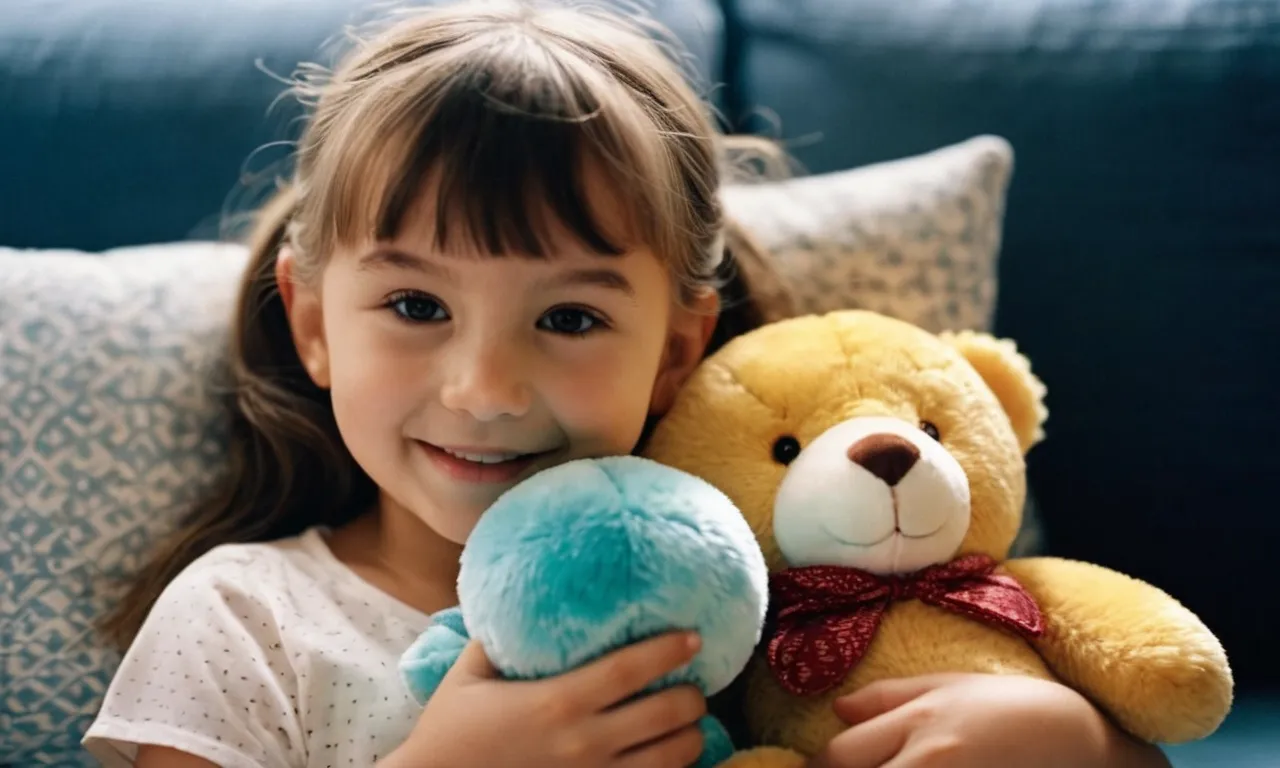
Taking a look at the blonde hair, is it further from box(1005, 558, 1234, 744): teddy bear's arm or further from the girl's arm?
box(1005, 558, 1234, 744): teddy bear's arm

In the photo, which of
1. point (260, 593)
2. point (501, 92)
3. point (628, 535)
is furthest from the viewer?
point (260, 593)

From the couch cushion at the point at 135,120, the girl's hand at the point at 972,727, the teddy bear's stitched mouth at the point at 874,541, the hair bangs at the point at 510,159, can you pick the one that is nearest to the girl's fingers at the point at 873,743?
the girl's hand at the point at 972,727

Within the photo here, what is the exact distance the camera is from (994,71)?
115 cm

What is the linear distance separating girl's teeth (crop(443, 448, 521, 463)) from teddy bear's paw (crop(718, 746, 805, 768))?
247 millimetres

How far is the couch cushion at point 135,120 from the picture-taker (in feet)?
3.58

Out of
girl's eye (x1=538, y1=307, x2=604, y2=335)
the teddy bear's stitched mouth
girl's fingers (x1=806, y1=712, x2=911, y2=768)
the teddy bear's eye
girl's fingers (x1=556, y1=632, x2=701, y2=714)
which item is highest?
girl's eye (x1=538, y1=307, x2=604, y2=335)

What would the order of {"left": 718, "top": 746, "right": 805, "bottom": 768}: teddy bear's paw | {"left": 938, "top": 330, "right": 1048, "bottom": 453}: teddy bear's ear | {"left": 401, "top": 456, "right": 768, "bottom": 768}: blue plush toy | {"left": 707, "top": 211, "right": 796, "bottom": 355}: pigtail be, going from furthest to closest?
{"left": 707, "top": 211, "right": 796, "bottom": 355}: pigtail, {"left": 938, "top": 330, "right": 1048, "bottom": 453}: teddy bear's ear, {"left": 718, "top": 746, "right": 805, "bottom": 768}: teddy bear's paw, {"left": 401, "top": 456, "right": 768, "bottom": 768}: blue plush toy

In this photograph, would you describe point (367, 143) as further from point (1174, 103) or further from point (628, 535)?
point (1174, 103)

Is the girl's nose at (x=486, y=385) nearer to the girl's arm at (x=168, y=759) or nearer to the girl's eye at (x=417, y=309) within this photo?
the girl's eye at (x=417, y=309)

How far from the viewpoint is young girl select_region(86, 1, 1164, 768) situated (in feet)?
2.40

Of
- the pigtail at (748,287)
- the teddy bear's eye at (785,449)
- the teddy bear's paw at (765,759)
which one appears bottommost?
the teddy bear's paw at (765,759)

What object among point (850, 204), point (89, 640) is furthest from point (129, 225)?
point (850, 204)

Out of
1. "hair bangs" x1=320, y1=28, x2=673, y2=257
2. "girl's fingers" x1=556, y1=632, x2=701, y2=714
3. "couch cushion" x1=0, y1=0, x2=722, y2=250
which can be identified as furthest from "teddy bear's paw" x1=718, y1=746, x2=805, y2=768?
"couch cushion" x1=0, y1=0, x2=722, y2=250

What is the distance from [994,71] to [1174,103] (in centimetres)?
16
